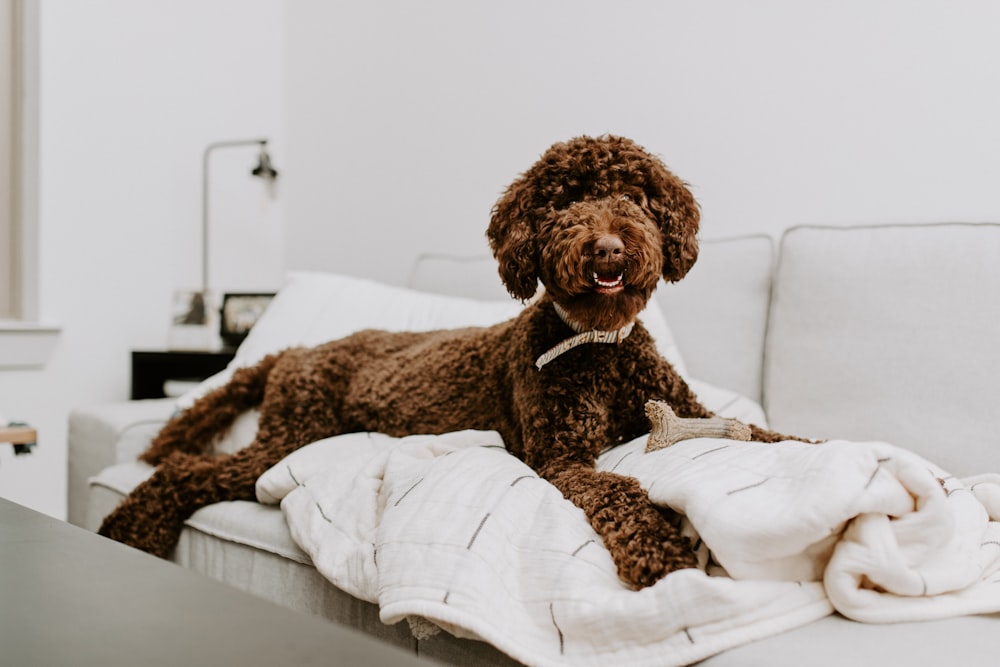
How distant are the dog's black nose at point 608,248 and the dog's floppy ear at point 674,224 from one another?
16cm

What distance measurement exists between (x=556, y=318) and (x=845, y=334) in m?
0.70

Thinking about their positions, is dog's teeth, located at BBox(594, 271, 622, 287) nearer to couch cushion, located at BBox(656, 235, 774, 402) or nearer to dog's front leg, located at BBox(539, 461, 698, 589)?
dog's front leg, located at BBox(539, 461, 698, 589)

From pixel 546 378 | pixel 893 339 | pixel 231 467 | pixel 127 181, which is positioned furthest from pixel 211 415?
pixel 127 181

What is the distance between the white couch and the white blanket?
0.42 ft

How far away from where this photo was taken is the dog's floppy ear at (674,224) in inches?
46.0

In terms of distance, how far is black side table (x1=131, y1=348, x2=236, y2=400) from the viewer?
2512 millimetres

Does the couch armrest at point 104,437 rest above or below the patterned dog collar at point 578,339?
below

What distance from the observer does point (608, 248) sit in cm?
104

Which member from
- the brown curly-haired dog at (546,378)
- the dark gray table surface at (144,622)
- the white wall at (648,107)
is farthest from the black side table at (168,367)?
the dark gray table surface at (144,622)

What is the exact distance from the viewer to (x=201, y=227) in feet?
10.2

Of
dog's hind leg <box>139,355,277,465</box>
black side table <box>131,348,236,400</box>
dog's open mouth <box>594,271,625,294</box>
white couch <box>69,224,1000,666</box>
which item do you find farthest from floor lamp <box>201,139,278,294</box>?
dog's open mouth <box>594,271,625,294</box>

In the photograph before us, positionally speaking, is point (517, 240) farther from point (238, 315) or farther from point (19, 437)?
point (238, 315)

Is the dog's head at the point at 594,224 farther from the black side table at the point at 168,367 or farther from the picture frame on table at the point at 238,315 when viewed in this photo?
the picture frame on table at the point at 238,315

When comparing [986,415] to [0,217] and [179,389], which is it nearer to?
[179,389]
